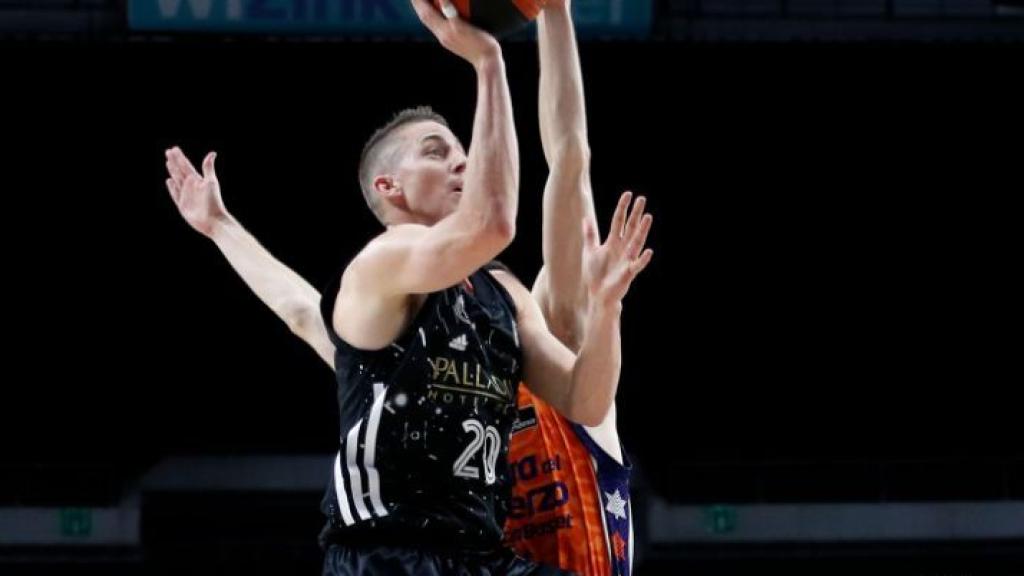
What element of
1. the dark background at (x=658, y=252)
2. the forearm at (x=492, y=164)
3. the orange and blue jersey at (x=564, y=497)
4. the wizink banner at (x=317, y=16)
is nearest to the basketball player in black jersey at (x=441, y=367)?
the forearm at (x=492, y=164)

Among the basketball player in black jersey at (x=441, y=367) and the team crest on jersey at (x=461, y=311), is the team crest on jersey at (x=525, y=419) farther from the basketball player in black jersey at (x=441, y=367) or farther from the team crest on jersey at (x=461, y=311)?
the team crest on jersey at (x=461, y=311)

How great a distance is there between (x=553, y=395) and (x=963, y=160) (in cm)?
941

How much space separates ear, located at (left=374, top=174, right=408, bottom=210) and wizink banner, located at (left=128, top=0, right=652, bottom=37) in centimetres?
693

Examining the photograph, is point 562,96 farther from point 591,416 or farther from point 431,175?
point 591,416

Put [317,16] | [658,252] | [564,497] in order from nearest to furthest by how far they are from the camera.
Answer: [564,497] < [317,16] < [658,252]

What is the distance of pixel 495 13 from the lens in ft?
8.65

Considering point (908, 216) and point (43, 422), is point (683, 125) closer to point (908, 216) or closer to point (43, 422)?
point (908, 216)

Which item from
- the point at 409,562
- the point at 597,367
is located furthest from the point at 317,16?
the point at 409,562

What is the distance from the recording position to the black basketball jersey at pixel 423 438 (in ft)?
8.54

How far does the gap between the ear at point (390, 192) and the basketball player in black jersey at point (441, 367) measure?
57mm

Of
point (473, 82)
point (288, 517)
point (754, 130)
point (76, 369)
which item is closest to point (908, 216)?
point (754, 130)

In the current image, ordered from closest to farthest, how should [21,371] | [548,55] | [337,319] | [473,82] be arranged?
1. [337,319]
2. [548,55]
3. [473,82]
4. [21,371]

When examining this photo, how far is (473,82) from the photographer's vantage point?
1030 centimetres

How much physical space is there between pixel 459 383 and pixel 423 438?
12cm
